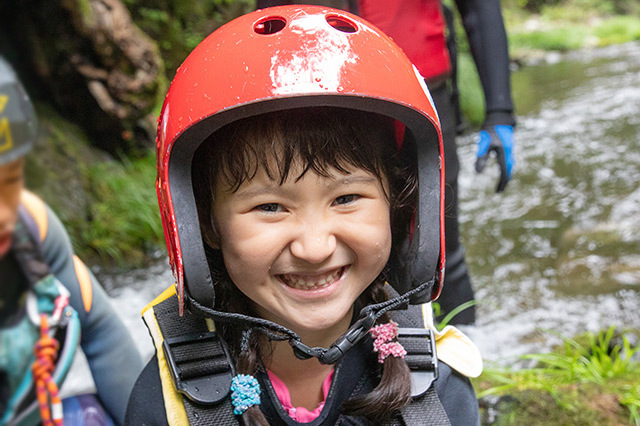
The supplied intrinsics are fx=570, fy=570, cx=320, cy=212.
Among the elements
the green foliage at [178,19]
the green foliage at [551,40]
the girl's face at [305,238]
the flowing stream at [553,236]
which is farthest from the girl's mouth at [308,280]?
the green foliage at [551,40]

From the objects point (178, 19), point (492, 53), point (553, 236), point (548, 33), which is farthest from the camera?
point (548, 33)

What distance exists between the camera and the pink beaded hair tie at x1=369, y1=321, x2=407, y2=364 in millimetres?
1291

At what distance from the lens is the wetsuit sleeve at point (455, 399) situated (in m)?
1.34

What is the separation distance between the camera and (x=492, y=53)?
2.25m

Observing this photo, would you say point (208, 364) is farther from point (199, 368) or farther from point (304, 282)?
point (304, 282)

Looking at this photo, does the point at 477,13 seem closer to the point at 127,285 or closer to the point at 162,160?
the point at 162,160

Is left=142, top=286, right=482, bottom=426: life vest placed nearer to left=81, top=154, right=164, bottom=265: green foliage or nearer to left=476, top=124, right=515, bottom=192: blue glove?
left=81, top=154, right=164, bottom=265: green foliage

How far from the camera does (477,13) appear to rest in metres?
2.23

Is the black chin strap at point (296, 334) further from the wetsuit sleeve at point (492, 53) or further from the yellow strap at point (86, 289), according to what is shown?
the wetsuit sleeve at point (492, 53)

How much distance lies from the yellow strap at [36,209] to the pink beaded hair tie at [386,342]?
3.14 ft

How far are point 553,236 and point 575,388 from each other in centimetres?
247

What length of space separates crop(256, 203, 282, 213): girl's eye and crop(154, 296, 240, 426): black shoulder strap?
1.00 feet

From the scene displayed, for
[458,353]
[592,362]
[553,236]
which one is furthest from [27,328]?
[553,236]

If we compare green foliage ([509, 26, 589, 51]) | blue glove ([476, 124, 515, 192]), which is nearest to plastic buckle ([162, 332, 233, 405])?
blue glove ([476, 124, 515, 192])
